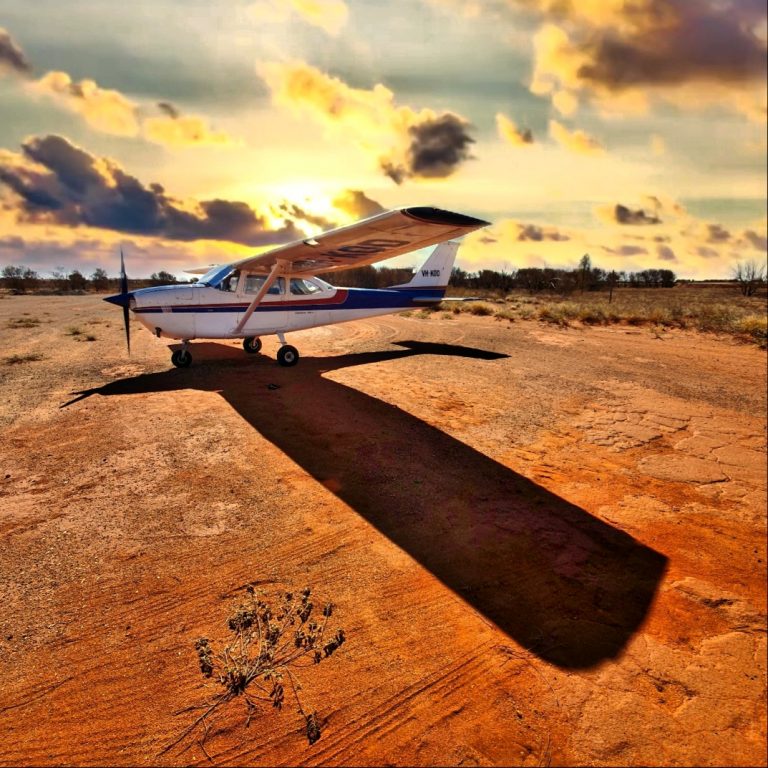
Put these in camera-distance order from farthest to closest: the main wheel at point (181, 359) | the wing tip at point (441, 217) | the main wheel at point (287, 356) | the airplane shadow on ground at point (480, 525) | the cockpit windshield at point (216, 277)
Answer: the main wheel at point (287, 356) < the main wheel at point (181, 359) < the cockpit windshield at point (216, 277) < the wing tip at point (441, 217) < the airplane shadow on ground at point (480, 525)

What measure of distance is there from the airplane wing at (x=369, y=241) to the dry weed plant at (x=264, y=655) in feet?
15.7

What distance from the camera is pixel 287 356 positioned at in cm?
1080

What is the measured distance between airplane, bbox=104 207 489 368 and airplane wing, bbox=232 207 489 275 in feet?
0.07

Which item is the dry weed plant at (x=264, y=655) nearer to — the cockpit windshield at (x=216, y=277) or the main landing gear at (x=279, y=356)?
the main landing gear at (x=279, y=356)

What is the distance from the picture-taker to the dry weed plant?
2.50 metres

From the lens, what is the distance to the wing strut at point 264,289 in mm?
9953

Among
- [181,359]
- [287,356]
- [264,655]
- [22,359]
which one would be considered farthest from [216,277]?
[264,655]

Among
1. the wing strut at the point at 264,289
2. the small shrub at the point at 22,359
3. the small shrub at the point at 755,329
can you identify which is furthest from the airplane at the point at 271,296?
the small shrub at the point at 755,329

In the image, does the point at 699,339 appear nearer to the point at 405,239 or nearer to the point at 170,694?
the point at 405,239

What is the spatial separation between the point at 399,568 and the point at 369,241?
6.37m

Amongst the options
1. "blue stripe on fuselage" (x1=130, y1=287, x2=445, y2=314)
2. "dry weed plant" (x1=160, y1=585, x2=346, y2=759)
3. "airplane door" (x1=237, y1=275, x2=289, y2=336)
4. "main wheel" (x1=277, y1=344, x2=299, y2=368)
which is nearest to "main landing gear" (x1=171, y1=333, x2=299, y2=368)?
"main wheel" (x1=277, y1=344, x2=299, y2=368)

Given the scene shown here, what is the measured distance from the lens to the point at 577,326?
66.9 ft

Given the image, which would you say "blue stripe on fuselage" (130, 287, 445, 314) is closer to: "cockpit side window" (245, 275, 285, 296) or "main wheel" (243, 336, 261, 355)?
"cockpit side window" (245, 275, 285, 296)

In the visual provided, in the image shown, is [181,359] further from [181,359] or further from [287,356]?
[287,356]
